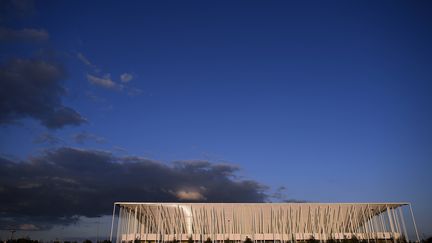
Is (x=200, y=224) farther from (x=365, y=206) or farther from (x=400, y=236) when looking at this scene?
(x=400, y=236)

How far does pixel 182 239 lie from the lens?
6256 centimetres

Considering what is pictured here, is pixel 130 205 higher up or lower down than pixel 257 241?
higher up

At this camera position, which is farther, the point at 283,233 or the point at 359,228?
the point at 359,228

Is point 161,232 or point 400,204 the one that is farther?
point 161,232

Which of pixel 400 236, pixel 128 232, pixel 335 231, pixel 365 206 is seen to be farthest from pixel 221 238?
pixel 400 236

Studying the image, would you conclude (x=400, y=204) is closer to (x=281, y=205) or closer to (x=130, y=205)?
(x=281, y=205)

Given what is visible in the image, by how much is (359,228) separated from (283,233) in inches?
687

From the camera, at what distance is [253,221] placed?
6450 cm

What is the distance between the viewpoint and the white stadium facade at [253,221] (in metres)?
62.8

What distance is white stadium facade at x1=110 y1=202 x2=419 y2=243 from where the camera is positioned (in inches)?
2470

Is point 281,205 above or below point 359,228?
above

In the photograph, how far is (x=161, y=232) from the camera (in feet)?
219

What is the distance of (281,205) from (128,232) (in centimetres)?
2932

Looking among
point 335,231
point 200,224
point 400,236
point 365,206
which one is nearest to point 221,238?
point 200,224
